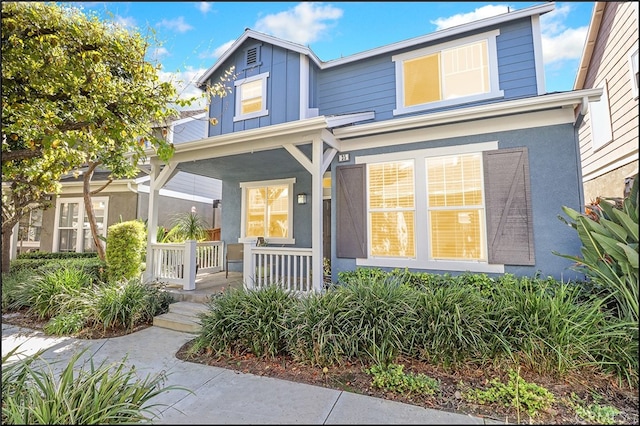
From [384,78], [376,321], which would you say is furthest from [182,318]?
[384,78]

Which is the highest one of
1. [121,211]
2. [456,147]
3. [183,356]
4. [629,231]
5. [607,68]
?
Result: [607,68]

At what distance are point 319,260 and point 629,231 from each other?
12.4 ft

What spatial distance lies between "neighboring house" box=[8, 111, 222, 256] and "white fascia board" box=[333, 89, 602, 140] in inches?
223

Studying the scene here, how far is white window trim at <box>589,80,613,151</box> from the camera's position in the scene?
7105 millimetres

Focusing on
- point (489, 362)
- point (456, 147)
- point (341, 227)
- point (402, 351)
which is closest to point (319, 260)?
point (341, 227)

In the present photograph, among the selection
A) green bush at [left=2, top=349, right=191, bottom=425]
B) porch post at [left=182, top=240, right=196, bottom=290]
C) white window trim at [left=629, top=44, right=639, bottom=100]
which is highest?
white window trim at [left=629, top=44, right=639, bottom=100]

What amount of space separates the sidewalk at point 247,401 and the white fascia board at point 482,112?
13.6ft

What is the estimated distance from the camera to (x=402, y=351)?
3436 millimetres

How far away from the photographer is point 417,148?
5.43 m

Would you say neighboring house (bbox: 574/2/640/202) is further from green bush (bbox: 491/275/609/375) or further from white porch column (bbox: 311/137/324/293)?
white porch column (bbox: 311/137/324/293)

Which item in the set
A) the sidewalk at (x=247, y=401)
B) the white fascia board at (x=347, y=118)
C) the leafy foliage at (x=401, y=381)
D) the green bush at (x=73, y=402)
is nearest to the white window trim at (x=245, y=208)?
the white fascia board at (x=347, y=118)

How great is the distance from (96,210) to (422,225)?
10164mm

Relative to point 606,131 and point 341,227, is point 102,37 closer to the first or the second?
point 341,227

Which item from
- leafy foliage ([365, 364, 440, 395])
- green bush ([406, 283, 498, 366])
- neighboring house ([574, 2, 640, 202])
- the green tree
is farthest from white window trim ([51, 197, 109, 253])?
neighboring house ([574, 2, 640, 202])
